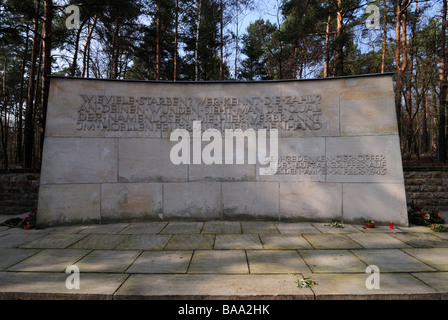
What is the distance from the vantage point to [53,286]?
3.04 metres

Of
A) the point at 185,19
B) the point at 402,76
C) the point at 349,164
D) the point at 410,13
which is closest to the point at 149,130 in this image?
the point at 349,164

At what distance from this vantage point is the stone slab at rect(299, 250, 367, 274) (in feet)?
11.4

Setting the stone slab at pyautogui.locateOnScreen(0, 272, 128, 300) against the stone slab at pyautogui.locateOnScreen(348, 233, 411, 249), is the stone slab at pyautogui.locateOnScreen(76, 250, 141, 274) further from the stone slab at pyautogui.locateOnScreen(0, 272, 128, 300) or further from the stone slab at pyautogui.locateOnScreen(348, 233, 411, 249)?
the stone slab at pyautogui.locateOnScreen(348, 233, 411, 249)

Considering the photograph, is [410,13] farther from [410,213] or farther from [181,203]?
[181,203]

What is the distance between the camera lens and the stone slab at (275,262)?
3.44 meters

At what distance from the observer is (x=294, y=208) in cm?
629

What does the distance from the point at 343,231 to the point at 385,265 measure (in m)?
1.85

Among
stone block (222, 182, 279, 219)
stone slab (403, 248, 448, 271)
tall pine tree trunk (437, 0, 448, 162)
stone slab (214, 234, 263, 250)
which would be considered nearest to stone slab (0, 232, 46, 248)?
stone slab (214, 234, 263, 250)

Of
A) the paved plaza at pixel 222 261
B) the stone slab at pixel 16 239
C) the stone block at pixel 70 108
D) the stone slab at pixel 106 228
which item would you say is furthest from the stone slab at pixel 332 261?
the stone block at pixel 70 108

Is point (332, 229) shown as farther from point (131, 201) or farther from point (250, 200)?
point (131, 201)

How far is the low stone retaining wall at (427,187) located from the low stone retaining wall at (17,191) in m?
13.6

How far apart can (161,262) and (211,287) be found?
4.06ft

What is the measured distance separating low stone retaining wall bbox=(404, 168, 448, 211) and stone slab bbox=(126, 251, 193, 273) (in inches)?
327

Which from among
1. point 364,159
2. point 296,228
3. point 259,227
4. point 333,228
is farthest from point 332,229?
point 364,159
